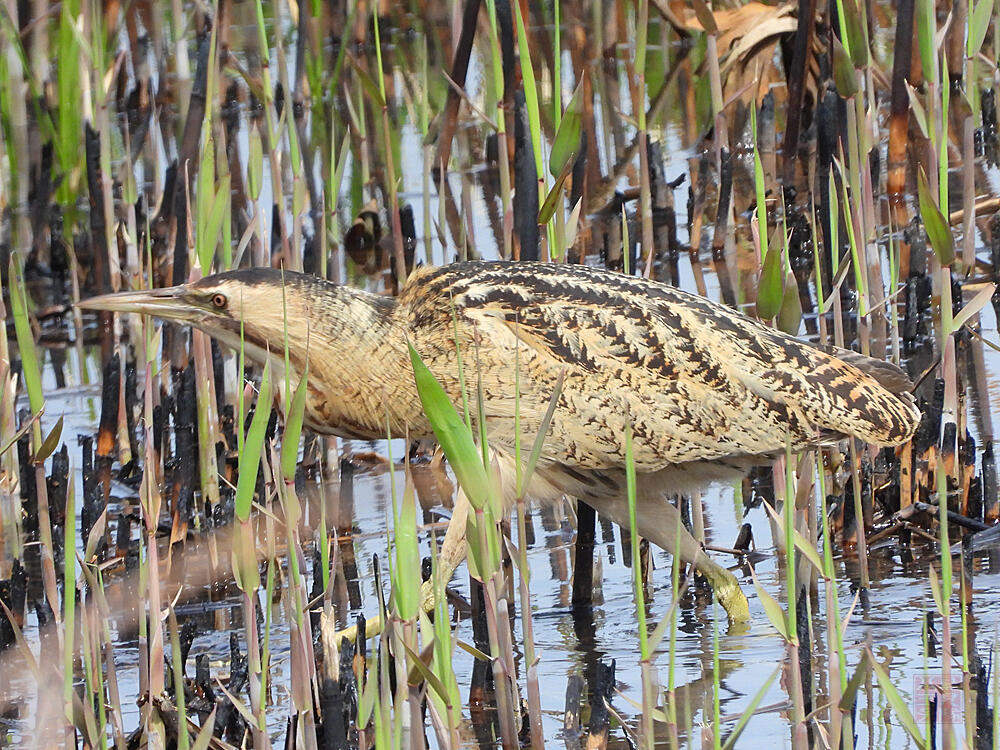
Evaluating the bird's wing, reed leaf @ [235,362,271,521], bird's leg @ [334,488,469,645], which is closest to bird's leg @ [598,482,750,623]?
the bird's wing

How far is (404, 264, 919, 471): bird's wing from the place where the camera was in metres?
3.86

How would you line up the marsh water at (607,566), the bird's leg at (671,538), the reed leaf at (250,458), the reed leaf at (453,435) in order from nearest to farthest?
the reed leaf at (453,435) → the reed leaf at (250,458) → the marsh water at (607,566) → the bird's leg at (671,538)

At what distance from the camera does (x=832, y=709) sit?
8.39 feet

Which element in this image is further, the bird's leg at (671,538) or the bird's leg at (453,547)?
the bird's leg at (671,538)

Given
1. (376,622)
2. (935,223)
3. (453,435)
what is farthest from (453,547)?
(453,435)

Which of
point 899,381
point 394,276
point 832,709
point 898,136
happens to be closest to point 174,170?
point 394,276

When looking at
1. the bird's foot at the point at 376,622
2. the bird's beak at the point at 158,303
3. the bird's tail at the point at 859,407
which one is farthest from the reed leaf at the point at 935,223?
the bird's beak at the point at 158,303

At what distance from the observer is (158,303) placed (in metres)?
3.87

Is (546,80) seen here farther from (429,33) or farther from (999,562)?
(999,562)

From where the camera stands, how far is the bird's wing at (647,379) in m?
3.86

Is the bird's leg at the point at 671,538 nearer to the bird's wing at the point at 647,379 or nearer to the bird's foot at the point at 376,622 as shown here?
the bird's wing at the point at 647,379

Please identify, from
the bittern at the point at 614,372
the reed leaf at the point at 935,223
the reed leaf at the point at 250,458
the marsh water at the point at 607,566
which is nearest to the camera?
the reed leaf at the point at 250,458

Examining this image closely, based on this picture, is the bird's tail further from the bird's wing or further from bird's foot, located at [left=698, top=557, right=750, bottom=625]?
bird's foot, located at [left=698, top=557, right=750, bottom=625]

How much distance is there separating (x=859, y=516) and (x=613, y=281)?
0.76 meters
